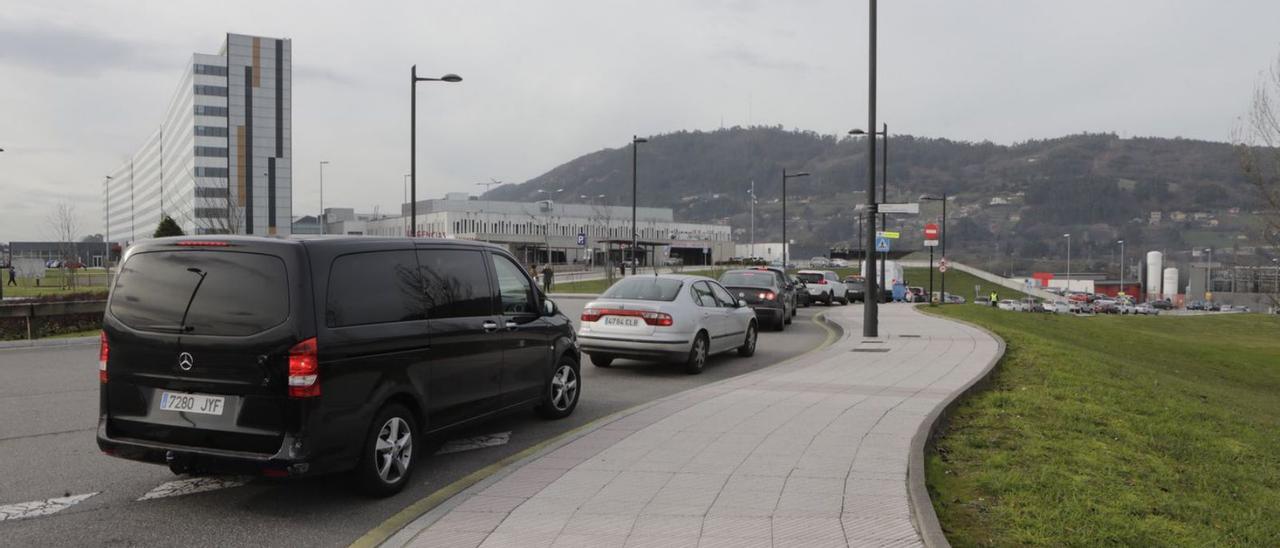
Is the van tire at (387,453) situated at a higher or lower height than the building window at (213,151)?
lower

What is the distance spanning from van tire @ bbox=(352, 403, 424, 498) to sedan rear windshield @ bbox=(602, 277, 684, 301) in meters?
6.77

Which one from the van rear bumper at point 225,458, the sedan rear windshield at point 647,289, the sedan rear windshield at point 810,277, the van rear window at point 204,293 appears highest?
the van rear window at point 204,293

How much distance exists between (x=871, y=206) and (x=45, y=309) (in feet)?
56.1

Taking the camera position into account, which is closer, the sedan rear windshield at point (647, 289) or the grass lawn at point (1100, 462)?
the grass lawn at point (1100, 462)

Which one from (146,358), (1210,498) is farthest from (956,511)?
(146,358)

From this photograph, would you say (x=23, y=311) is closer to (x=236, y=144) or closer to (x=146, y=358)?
(x=146, y=358)

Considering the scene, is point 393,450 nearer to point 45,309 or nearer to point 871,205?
point 871,205

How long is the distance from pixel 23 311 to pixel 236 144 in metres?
84.1

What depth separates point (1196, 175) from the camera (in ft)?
630

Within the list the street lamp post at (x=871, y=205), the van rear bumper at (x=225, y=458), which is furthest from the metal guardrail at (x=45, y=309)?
the street lamp post at (x=871, y=205)

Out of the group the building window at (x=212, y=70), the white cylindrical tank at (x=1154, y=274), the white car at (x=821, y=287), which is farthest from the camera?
the white cylindrical tank at (x=1154, y=274)

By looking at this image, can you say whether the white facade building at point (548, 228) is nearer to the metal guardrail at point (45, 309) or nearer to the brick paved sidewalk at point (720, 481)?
the metal guardrail at point (45, 309)

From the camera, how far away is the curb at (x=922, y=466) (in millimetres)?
4602

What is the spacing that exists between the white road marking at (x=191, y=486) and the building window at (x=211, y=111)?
98353mm
